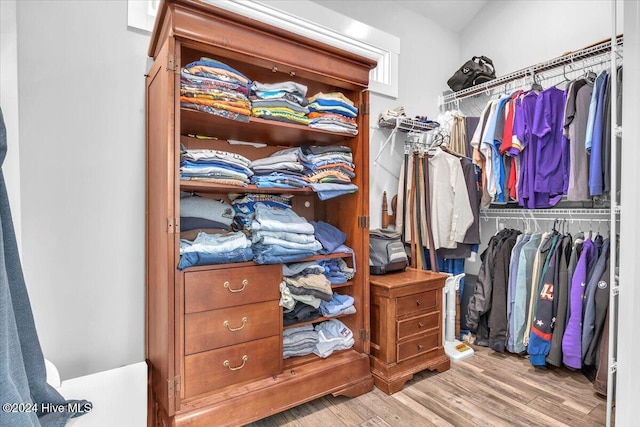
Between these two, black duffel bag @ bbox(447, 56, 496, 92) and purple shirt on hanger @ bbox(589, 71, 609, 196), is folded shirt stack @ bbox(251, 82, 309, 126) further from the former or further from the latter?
black duffel bag @ bbox(447, 56, 496, 92)

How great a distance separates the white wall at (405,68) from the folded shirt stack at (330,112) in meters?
0.87

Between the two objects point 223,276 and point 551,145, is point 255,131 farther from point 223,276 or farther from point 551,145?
point 551,145

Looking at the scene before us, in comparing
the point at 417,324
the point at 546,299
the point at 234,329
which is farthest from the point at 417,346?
the point at 234,329

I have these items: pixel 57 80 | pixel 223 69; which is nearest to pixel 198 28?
pixel 223 69

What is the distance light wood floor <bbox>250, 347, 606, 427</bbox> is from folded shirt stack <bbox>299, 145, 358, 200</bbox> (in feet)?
3.85

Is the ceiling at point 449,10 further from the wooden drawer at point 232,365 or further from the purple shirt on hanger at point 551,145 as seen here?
the wooden drawer at point 232,365

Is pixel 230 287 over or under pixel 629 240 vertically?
under

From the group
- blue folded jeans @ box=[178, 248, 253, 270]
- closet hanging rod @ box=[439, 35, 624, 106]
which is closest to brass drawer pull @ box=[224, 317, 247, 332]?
blue folded jeans @ box=[178, 248, 253, 270]

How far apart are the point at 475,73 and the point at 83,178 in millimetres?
3055

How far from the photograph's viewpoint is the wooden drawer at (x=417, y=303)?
2080 millimetres

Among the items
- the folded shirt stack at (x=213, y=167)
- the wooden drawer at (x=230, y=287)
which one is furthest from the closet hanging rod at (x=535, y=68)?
the wooden drawer at (x=230, y=287)

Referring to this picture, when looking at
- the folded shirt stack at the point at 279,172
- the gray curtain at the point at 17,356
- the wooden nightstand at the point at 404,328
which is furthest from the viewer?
the wooden nightstand at the point at 404,328

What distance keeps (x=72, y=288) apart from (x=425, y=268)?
2.37 meters

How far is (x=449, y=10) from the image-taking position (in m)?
3.09
